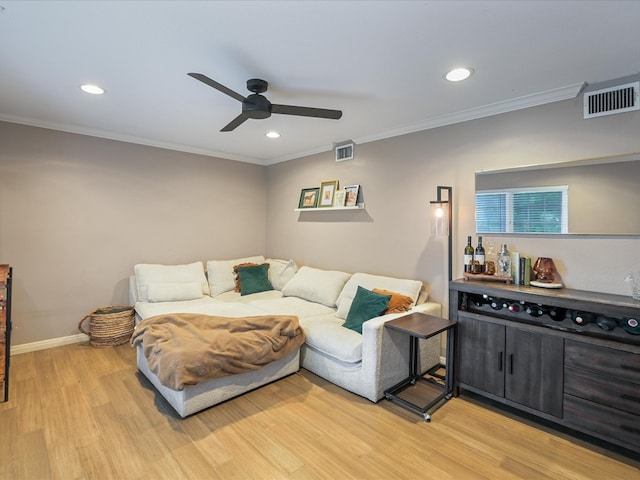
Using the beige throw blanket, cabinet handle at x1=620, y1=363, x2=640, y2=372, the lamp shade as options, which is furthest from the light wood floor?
the lamp shade

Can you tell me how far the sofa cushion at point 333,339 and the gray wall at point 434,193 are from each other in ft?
3.30

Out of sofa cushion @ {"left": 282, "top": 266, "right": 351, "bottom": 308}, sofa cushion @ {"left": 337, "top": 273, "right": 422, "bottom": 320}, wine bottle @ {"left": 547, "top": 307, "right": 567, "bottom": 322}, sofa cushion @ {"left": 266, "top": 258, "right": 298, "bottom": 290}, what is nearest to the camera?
wine bottle @ {"left": 547, "top": 307, "right": 567, "bottom": 322}

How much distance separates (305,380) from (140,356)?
152 cm

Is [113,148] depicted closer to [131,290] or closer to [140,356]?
[131,290]

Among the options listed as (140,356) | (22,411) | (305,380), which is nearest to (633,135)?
(305,380)

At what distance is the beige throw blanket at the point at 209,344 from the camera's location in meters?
2.31

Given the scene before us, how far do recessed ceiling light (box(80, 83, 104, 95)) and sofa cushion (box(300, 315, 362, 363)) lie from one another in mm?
2677

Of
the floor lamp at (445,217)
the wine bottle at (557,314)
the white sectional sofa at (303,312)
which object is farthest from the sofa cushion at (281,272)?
the wine bottle at (557,314)

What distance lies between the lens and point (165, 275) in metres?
3.98

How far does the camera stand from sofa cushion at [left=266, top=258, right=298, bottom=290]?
4.62m

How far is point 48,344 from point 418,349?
3976mm

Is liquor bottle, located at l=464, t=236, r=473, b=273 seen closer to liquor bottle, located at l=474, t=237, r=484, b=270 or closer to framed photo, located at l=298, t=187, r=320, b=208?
liquor bottle, located at l=474, t=237, r=484, b=270

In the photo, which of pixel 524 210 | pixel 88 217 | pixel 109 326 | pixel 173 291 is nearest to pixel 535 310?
pixel 524 210

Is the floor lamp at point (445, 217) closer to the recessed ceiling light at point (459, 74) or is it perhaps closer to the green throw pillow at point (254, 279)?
the recessed ceiling light at point (459, 74)
